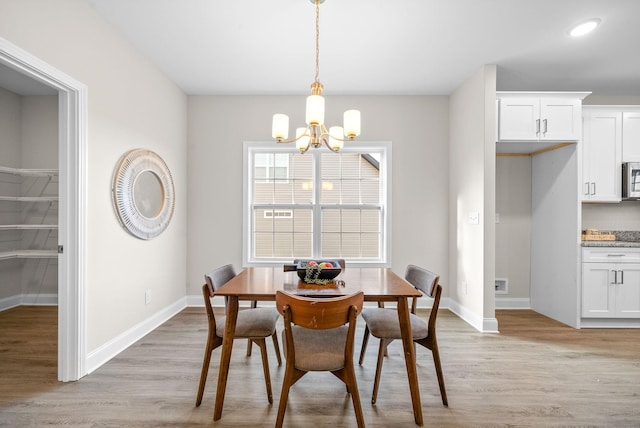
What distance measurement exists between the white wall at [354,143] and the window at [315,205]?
23 cm

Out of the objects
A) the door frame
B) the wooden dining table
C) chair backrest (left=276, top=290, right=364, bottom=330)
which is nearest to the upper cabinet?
the wooden dining table

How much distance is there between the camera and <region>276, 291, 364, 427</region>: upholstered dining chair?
1.60 metres

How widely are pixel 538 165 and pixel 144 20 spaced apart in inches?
177

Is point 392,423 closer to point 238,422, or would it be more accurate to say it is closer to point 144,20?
point 238,422

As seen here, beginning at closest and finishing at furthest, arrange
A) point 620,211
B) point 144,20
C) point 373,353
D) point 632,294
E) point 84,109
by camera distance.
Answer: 1. point 84,109
2. point 144,20
3. point 373,353
4. point 632,294
5. point 620,211

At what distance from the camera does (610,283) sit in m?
3.45

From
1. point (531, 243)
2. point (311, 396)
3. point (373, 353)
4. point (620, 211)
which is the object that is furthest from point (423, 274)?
point (620, 211)

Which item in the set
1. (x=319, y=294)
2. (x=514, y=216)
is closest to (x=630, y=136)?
(x=514, y=216)

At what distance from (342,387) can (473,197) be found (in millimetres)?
2441

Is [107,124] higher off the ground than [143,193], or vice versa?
[107,124]

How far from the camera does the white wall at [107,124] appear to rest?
2.07 m

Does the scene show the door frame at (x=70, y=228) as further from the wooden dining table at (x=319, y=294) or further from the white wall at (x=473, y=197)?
the white wall at (x=473, y=197)

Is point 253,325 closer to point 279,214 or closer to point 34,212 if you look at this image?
point 279,214

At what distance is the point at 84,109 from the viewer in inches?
92.5
